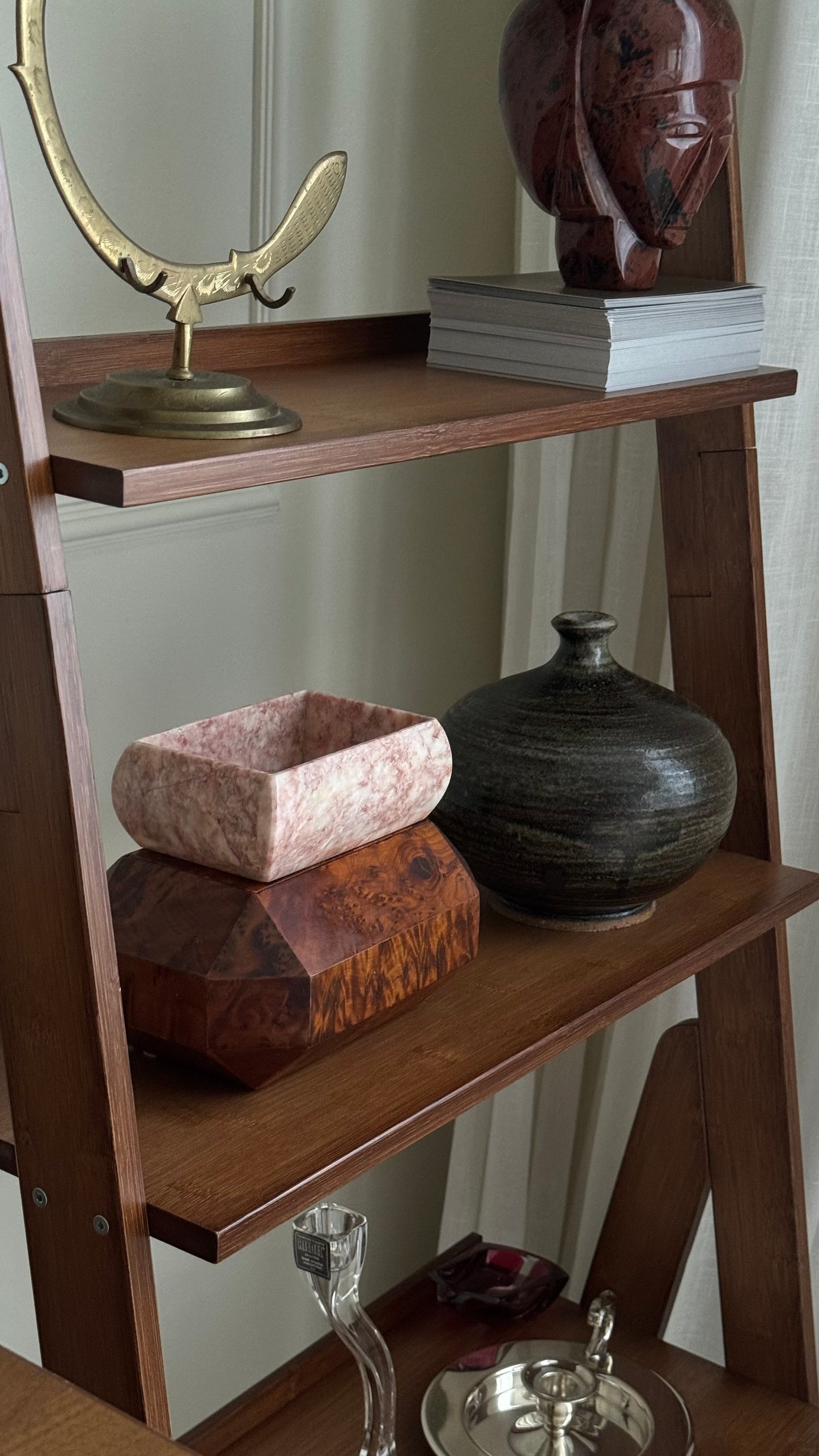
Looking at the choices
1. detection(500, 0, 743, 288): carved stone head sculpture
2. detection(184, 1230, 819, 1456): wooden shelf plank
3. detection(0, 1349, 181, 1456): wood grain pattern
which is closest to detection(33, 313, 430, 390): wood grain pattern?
detection(500, 0, 743, 288): carved stone head sculpture

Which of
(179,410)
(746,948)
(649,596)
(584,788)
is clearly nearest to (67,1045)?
(179,410)

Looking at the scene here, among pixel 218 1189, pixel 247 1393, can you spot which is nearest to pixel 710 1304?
pixel 247 1393

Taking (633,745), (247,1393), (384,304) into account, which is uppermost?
(384,304)

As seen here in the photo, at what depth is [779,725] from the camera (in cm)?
136

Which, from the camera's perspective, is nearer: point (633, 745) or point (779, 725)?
point (633, 745)

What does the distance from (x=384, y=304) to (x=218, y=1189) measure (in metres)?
0.88

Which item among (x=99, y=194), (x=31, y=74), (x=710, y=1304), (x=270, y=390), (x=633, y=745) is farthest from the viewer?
(x=710, y=1304)

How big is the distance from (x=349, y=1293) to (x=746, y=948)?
0.44 m

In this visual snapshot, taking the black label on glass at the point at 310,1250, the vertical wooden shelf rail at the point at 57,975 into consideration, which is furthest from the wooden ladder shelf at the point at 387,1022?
the black label on glass at the point at 310,1250

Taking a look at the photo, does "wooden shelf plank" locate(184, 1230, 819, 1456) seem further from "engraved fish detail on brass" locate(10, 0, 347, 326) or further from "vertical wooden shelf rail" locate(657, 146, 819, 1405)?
"engraved fish detail on brass" locate(10, 0, 347, 326)

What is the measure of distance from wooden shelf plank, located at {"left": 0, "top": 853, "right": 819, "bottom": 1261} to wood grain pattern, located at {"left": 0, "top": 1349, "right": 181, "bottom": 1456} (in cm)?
18

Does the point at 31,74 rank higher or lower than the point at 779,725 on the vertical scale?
higher

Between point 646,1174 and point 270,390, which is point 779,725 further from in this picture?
point 270,390

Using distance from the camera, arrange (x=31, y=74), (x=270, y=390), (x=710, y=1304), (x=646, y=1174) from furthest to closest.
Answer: (x=710, y=1304) → (x=646, y=1174) → (x=270, y=390) → (x=31, y=74)
